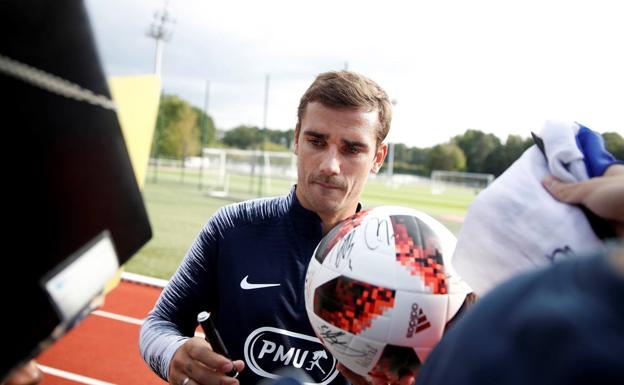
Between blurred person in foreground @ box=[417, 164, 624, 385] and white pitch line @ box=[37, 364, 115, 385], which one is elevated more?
blurred person in foreground @ box=[417, 164, 624, 385]

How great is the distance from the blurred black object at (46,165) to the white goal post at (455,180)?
4292cm

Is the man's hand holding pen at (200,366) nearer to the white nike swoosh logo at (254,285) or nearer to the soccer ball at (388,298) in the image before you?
the white nike swoosh logo at (254,285)

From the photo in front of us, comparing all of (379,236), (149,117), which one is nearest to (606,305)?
(379,236)

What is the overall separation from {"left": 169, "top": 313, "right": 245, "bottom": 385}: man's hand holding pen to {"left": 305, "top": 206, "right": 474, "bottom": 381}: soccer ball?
403 mm

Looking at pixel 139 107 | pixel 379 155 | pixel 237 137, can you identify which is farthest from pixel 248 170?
pixel 379 155

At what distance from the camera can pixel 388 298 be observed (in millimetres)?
1387

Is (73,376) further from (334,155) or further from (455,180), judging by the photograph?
(455,180)

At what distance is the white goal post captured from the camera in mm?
42719

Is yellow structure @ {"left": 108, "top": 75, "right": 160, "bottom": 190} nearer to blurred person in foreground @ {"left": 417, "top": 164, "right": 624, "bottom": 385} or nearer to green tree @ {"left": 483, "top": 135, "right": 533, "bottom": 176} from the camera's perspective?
blurred person in foreground @ {"left": 417, "top": 164, "right": 624, "bottom": 385}

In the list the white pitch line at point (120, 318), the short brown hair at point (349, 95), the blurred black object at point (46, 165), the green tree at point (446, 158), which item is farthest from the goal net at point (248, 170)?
the blurred black object at point (46, 165)

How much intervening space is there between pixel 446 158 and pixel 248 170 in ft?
74.6

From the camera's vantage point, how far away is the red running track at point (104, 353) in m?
5.06

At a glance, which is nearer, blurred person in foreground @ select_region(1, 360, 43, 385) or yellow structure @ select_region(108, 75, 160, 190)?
blurred person in foreground @ select_region(1, 360, 43, 385)

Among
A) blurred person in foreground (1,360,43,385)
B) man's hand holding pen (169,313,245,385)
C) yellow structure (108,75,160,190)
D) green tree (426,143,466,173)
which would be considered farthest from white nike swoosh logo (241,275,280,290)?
green tree (426,143,466,173)
